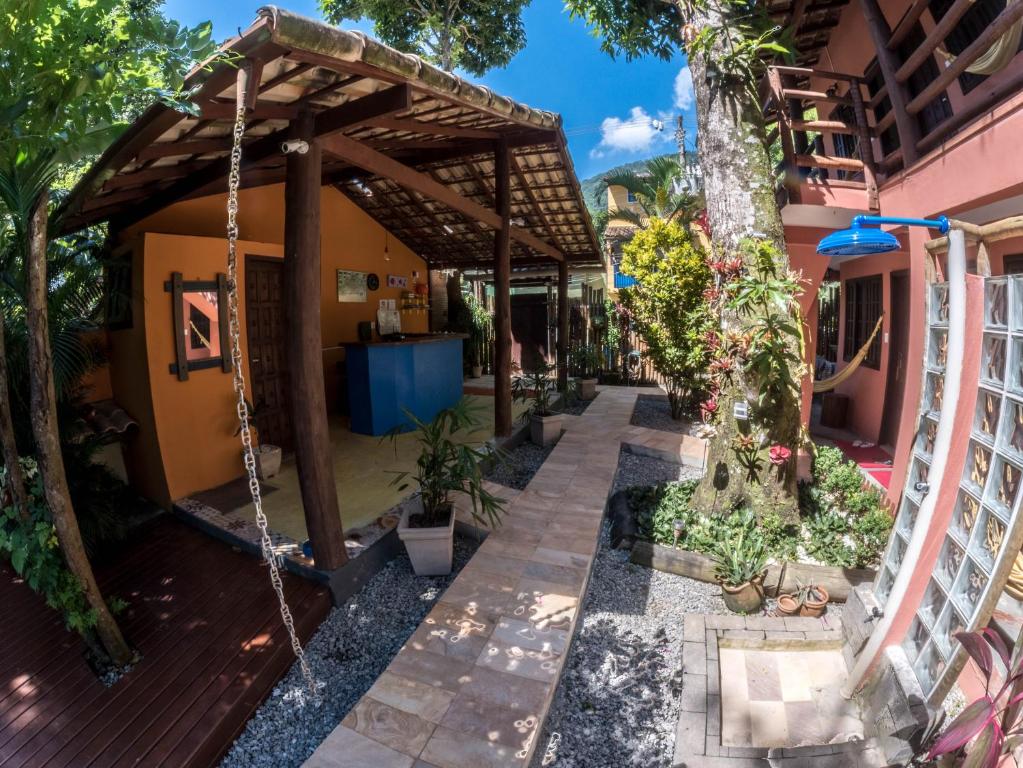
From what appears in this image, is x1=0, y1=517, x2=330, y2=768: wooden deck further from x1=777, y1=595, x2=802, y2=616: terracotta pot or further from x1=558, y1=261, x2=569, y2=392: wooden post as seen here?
x1=558, y1=261, x2=569, y2=392: wooden post

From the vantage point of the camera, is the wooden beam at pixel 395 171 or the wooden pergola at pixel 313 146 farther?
the wooden beam at pixel 395 171

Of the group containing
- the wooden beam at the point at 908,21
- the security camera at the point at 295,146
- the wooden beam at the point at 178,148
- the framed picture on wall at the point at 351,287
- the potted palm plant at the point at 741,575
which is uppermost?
the wooden beam at the point at 908,21

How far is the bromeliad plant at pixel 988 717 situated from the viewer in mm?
1735

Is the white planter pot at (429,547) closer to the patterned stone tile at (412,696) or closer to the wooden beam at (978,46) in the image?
the patterned stone tile at (412,696)

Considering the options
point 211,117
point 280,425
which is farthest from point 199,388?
point 211,117

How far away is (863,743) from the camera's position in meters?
2.31

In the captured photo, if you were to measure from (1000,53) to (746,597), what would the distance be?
155 inches

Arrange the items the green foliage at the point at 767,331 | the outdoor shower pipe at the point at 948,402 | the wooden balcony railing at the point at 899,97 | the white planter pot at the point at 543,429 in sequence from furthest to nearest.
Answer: the white planter pot at the point at 543,429 < the green foliage at the point at 767,331 < the wooden balcony railing at the point at 899,97 < the outdoor shower pipe at the point at 948,402

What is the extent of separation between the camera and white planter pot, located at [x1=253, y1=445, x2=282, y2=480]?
525 centimetres

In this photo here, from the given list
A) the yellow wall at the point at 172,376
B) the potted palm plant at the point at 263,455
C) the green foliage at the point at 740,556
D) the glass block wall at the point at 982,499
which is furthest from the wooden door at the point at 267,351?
the glass block wall at the point at 982,499

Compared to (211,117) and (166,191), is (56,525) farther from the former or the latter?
(166,191)

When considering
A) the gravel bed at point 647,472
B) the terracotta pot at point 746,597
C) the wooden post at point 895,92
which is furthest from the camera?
the gravel bed at point 647,472

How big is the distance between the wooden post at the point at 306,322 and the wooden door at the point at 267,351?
8.59 ft

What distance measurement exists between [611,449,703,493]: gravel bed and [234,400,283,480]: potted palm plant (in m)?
3.70
